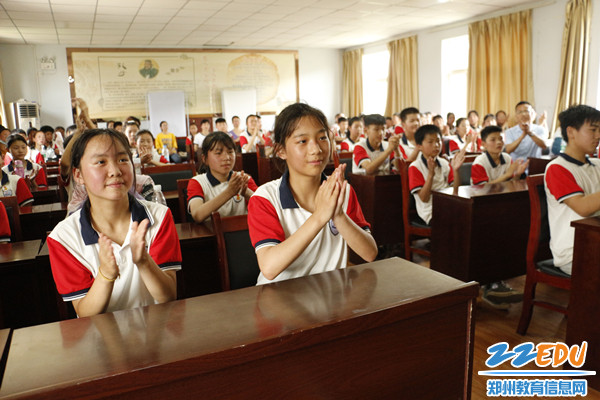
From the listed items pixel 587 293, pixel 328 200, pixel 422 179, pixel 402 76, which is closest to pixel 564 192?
pixel 587 293

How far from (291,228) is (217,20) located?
24.4 feet

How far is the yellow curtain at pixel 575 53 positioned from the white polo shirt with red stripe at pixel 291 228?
6.90 m

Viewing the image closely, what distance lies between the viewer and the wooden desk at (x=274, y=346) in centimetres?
75

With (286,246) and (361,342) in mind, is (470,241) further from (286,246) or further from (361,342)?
(361,342)

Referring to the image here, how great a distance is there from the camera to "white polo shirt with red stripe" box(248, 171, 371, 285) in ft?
4.55

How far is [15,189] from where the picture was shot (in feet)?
10.4

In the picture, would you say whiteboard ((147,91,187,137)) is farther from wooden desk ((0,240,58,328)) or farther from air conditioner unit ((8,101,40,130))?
wooden desk ((0,240,58,328))

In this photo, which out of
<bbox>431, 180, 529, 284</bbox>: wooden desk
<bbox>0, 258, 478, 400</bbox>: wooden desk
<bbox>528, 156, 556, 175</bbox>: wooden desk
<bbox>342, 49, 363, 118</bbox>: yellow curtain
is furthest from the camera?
<bbox>342, 49, 363, 118</bbox>: yellow curtain

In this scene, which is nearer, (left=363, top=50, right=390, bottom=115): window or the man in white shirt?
the man in white shirt

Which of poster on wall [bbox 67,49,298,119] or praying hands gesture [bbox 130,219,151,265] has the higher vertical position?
poster on wall [bbox 67,49,298,119]

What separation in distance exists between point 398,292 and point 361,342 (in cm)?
16

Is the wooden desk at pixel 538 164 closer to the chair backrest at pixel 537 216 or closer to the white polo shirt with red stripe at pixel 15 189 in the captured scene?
the chair backrest at pixel 537 216

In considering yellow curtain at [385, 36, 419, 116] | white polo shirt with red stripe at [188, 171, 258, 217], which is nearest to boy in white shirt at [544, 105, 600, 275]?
white polo shirt with red stripe at [188, 171, 258, 217]

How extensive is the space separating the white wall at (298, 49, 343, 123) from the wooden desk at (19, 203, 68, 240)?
388 inches
